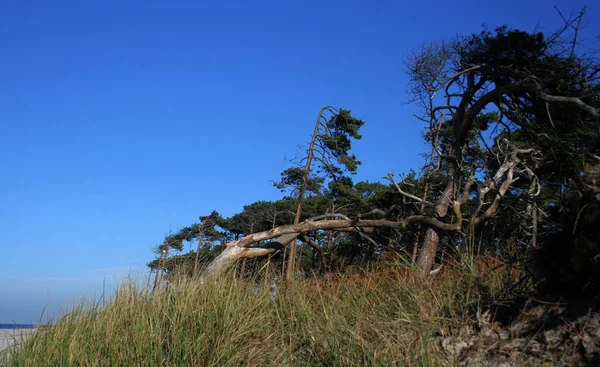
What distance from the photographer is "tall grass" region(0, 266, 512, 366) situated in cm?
565

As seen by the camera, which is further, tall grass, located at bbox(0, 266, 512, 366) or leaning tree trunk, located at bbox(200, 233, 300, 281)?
leaning tree trunk, located at bbox(200, 233, 300, 281)

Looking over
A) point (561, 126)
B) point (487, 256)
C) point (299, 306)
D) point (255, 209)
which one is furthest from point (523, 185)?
point (255, 209)

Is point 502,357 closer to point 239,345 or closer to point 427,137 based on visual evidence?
point 239,345

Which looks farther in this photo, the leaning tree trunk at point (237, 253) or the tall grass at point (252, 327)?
the leaning tree trunk at point (237, 253)

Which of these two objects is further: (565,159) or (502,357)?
(565,159)

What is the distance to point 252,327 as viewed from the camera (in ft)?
22.1

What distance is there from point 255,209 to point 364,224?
16121 mm

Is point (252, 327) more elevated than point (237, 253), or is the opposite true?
point (237, 253)

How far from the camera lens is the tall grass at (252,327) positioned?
5.65 metres

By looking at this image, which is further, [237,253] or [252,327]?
[237,253]

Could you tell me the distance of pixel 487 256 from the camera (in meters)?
7.65

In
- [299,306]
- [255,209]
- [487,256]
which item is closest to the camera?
[299,306]

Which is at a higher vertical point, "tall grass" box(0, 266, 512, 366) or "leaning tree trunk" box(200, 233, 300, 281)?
"leaning tree trunk" box(200, 233, 300, 281)

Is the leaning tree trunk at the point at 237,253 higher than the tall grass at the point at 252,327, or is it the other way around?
the leaning tree trunk at the point at 237,253
